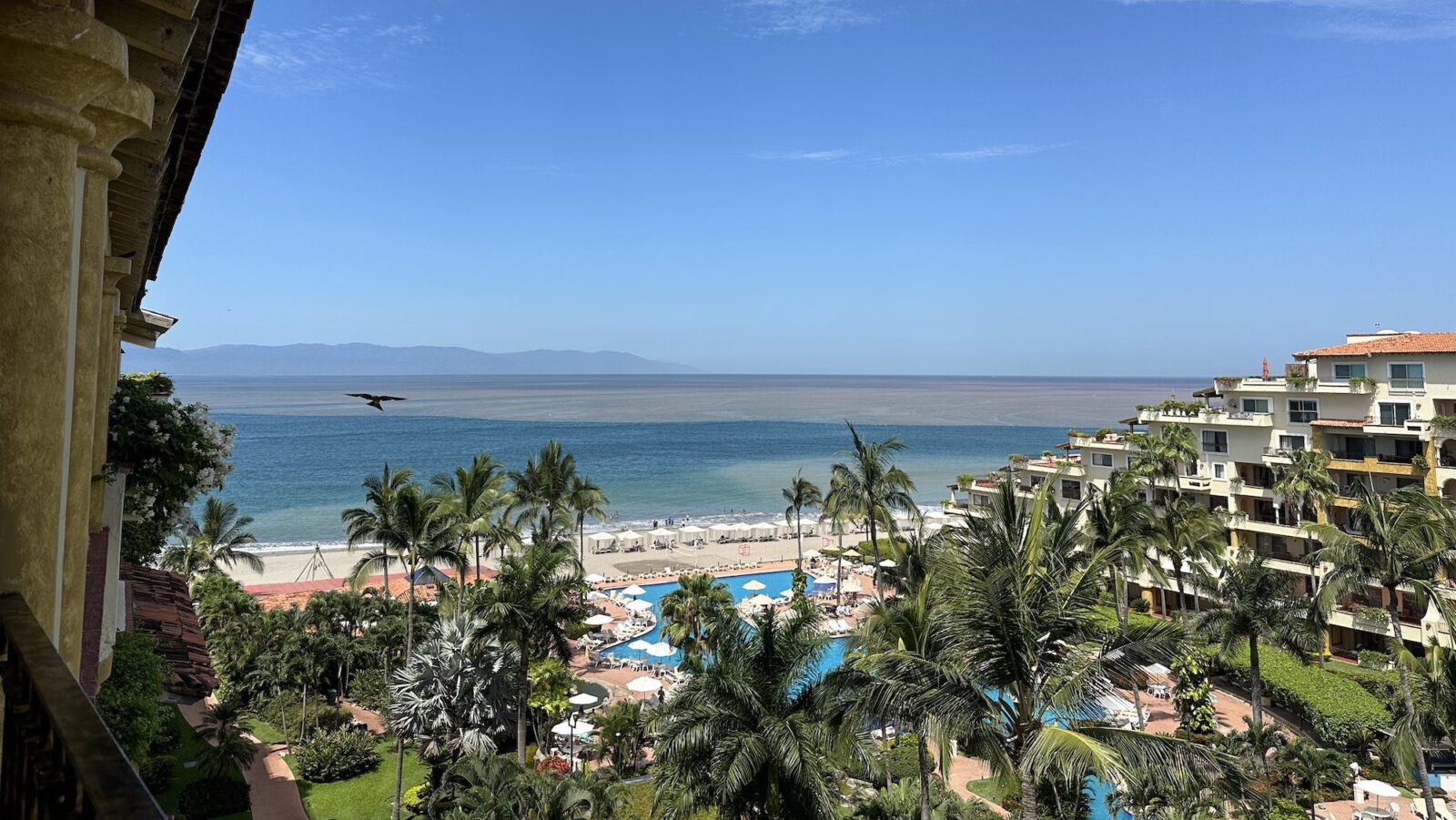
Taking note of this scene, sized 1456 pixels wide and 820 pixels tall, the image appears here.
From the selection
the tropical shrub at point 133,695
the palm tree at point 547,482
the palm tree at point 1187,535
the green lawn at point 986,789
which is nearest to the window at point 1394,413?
the palm tree at point 1187,535

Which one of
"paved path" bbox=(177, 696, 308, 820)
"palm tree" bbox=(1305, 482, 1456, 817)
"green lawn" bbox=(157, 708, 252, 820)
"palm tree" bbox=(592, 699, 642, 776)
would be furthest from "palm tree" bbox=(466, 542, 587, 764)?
"palm tree" bbox=(1305, 482, 1456, 817)

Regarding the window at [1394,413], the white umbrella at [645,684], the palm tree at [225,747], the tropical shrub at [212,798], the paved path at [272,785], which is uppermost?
the window at [1394,413]

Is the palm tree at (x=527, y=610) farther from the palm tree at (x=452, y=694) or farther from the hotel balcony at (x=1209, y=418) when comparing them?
the hotel balcony at (x=1209, y=418)

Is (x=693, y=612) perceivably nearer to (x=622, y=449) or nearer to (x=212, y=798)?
(x=212, y=798)

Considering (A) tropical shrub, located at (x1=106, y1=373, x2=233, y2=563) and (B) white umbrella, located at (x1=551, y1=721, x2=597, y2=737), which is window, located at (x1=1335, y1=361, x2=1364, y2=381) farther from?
(A) tropical shrub, located at (x1=106, y1=373, x2=233, y2=563)

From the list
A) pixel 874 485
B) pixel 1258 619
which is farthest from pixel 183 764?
pixel 1258 619

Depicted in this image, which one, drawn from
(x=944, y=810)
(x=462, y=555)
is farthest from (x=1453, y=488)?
(x=462, y=555)
